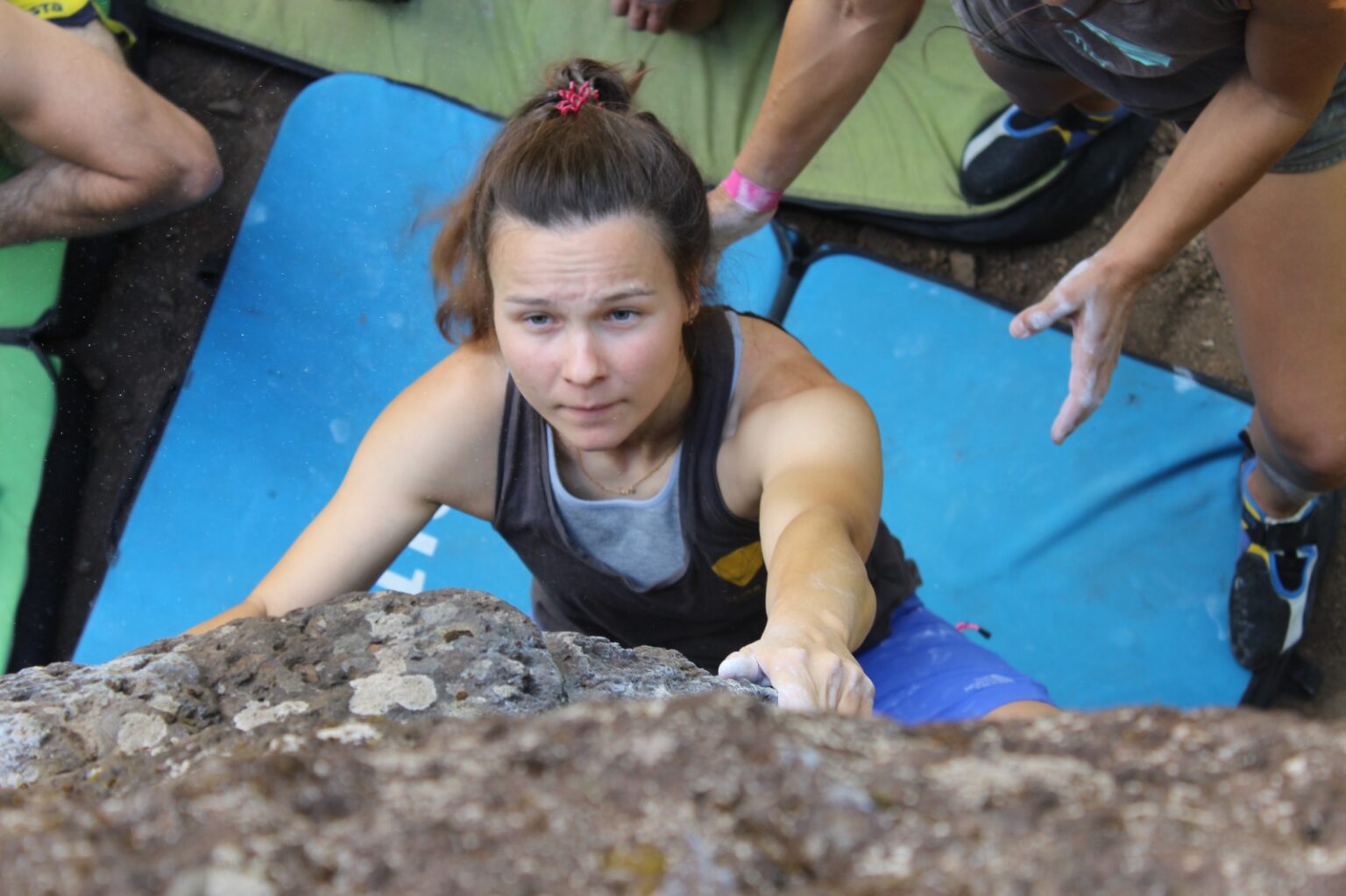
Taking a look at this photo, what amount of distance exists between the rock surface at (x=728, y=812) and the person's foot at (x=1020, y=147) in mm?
2687

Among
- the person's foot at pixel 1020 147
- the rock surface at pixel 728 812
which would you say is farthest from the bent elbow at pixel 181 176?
the rock surface at pixel 728 812

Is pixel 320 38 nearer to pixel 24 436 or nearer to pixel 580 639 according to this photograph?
pixel 24 436

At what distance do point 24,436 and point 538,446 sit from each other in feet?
5.71

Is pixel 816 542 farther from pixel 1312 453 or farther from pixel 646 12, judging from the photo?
pixel 646 12

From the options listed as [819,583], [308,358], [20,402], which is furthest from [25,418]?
[819,583]

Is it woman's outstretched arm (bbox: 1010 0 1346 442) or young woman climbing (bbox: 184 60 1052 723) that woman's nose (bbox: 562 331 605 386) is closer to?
young woman climbing (bbox: 184 60 1052 723)

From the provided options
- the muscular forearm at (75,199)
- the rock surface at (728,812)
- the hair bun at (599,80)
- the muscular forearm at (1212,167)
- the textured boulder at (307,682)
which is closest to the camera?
the rock surface at (728,812)

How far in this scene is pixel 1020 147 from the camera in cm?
310

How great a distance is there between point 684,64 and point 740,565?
2.04 metres

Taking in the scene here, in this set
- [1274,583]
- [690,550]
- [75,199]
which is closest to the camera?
[690,550]

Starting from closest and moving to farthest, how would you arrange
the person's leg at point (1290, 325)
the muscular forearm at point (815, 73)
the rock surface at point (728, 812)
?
1. the rock surface at point (728, 812)
2. the person's leg at point (1290, 325)
3. the muscular forearm at point (815, 73)

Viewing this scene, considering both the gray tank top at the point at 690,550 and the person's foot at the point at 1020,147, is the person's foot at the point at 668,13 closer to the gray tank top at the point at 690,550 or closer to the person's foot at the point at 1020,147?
the person's foot at the point at 1020,147

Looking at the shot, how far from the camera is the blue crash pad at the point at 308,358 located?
2756mm

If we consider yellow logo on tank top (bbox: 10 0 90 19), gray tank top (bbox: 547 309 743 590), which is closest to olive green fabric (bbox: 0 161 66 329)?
yellow logo on tank top (bbox: 10 0 90 19)
